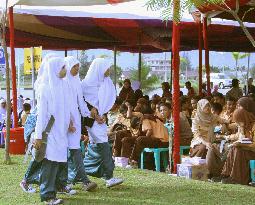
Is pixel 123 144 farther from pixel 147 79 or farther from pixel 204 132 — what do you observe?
pixel 147 79

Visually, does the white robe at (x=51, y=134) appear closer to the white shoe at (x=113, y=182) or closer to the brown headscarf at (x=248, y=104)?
the white shoe at (x=113, y=182)

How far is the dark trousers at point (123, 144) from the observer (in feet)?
31.3

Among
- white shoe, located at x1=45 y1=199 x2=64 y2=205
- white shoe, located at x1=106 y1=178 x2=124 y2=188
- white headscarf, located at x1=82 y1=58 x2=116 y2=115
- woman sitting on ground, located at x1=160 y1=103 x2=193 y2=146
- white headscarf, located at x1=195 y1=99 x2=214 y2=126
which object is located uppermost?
white headscarf, located at x1=82 y1=58 x2=116 y2=115

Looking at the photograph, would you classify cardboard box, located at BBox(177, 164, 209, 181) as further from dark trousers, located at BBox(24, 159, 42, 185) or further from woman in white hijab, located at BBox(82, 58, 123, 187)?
dark trousers, located at BBox(24, 159, 42, 185)

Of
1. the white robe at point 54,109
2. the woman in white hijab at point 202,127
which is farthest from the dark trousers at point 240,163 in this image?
the white robe at point 54,109

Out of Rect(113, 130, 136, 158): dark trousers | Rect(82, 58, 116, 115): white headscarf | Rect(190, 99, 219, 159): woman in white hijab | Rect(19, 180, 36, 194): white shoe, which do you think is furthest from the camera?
Rect(113, 130, 136, 158): dark trousers

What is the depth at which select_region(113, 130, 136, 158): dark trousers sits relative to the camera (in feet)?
31.3

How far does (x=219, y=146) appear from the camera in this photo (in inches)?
320

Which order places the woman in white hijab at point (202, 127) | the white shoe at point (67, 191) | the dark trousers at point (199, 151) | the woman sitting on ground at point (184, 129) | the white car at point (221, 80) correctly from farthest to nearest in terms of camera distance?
the white car at point (221, 80), the woman sitting on ground at point (184, 129), the woman in white hijab at point (202, 127), the dark trousers at point (199, 151), the white shoe at point (67, 191)

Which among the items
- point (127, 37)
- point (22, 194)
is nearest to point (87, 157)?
point (22, 194)

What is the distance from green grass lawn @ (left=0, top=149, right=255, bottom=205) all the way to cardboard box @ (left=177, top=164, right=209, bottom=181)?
0.18 meters

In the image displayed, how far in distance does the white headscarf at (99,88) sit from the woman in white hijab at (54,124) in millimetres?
717

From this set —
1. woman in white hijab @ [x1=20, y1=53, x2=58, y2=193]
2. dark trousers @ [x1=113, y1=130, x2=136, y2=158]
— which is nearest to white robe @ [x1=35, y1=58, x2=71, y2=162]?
woman in white hijab @ [x1=20, y1=53, x2=58, y2=193]

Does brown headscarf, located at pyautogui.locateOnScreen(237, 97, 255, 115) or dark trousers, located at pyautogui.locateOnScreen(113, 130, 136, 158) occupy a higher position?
brown headscarf, located at pyautogui.locateOnScreen(237, 97, 255, 115)
